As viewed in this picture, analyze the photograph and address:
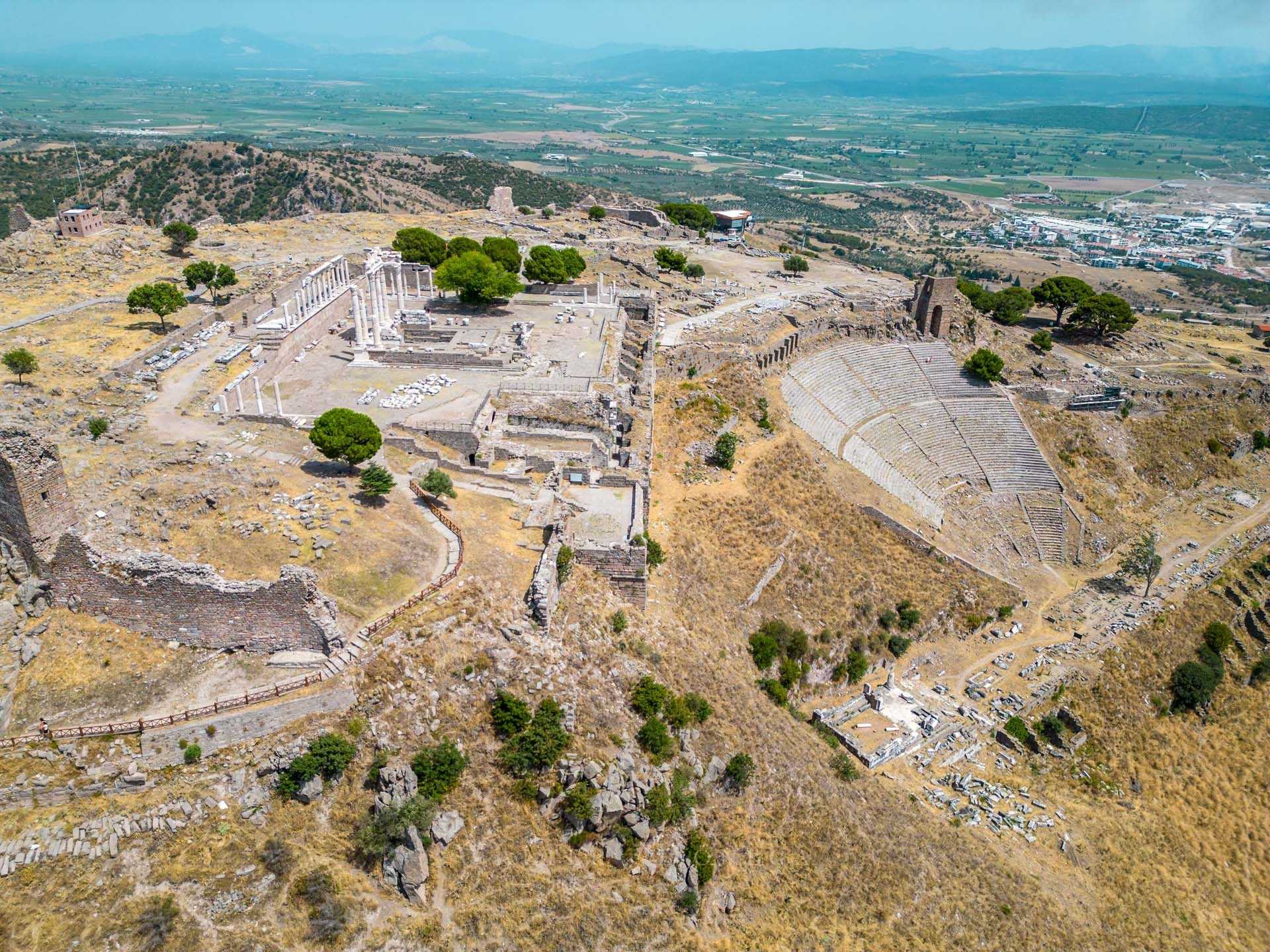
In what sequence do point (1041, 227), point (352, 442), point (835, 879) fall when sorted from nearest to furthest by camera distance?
1. point (835, 879)
2. point (352, 442)
3. point (1041, 227)

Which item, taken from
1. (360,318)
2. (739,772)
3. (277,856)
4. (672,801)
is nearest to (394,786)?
(277,856)

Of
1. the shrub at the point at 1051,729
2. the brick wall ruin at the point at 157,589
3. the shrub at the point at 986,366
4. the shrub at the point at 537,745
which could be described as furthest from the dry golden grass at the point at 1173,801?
the brick wall ruin at the point at 157,589

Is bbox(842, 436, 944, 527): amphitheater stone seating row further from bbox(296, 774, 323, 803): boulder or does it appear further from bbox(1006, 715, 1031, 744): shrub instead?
bbox(296, 774, 323, 803): boulder

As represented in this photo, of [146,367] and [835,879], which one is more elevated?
[146,367]

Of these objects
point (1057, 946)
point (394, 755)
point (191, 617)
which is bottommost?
point (1057, 946)

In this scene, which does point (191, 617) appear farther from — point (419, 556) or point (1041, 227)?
point (1041, 227)

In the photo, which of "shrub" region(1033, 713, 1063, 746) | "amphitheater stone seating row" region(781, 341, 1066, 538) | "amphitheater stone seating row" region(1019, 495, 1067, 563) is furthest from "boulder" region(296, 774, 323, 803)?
"amphitheater stone seating row" region(1019, 495, 1067, 563)

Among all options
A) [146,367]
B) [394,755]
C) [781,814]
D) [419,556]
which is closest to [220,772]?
[394,755]

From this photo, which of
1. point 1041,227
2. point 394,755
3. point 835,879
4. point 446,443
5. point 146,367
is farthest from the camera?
point 1041,227
